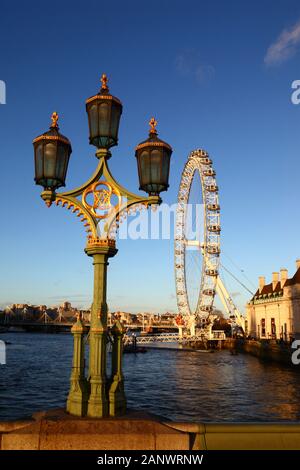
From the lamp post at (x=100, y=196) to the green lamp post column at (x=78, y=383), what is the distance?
0.05 feet

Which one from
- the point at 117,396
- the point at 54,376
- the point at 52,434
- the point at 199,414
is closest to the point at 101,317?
the point at 117,396

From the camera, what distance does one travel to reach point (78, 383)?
680 centimetres

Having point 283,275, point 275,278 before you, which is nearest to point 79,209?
point 283,275

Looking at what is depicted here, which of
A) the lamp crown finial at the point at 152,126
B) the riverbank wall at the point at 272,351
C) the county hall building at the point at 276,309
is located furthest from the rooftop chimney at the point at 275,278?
the lamp crown finial at the point at 152,126

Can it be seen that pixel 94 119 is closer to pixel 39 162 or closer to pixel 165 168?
pixel 39 162

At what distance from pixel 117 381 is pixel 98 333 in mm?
804

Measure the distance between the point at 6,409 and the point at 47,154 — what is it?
20.7m

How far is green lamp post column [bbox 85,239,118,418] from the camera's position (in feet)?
21.9

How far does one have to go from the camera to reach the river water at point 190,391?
23872mm

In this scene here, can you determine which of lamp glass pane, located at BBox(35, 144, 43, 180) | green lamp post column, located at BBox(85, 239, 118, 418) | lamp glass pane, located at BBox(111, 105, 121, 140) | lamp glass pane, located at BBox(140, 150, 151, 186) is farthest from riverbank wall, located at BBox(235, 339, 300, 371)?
lamp glass pane, located at BBox(35, 144, 43, 180)

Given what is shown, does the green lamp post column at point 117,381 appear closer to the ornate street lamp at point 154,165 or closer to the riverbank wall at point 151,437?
the riverbank wall at point 151,437

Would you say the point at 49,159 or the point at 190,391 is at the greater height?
the point at 49,159
